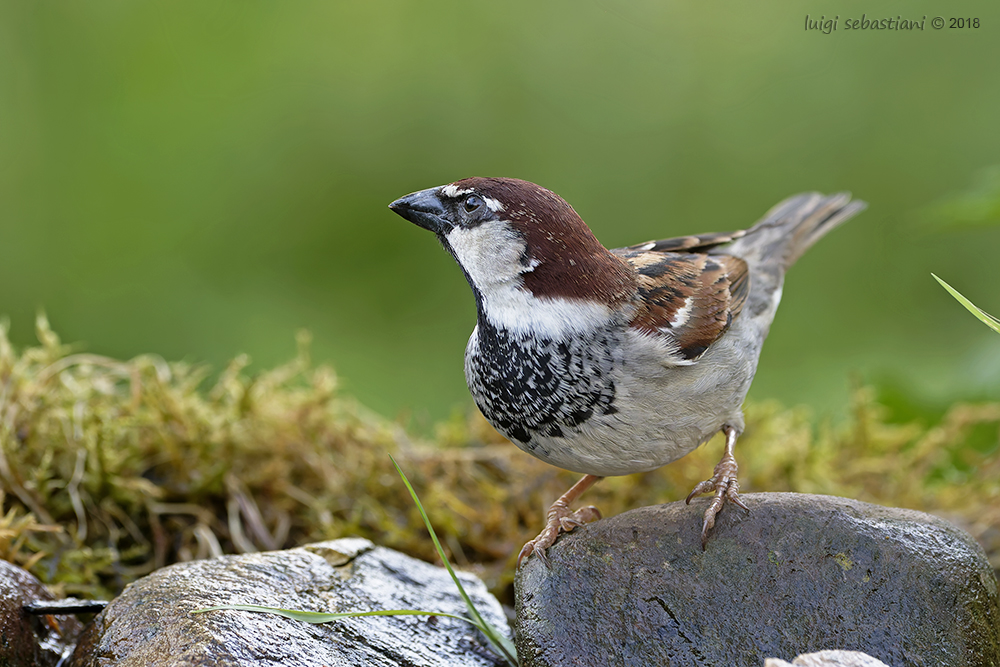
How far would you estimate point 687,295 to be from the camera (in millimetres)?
3150

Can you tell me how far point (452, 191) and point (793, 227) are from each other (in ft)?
7.33

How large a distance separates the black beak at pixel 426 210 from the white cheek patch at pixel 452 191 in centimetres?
3

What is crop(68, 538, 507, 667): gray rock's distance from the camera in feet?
7.31

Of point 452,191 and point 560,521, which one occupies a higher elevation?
point 452,191

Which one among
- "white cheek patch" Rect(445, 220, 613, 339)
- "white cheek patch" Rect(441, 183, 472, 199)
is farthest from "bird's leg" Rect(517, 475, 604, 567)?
"white cheek patch" Rect(441, 183, 472, 199)

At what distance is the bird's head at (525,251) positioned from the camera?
2.79 m

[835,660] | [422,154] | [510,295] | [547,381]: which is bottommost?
[835,660]

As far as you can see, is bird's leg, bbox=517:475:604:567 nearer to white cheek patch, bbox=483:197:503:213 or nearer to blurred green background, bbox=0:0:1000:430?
white cheek patch, bbox=483:197:503:213

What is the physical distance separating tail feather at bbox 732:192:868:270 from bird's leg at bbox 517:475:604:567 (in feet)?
5.26

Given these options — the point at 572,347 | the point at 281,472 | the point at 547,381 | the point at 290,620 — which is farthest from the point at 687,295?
the point at 281,472

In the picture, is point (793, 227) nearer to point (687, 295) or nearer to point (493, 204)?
point (687, 295)

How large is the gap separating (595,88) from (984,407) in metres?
4.30

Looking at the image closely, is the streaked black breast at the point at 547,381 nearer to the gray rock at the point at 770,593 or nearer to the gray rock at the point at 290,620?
the gray rock at the point at 770,593

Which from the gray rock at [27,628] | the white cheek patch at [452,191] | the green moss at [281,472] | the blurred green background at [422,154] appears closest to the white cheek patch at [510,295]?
the white cheek patch at [452,191]
